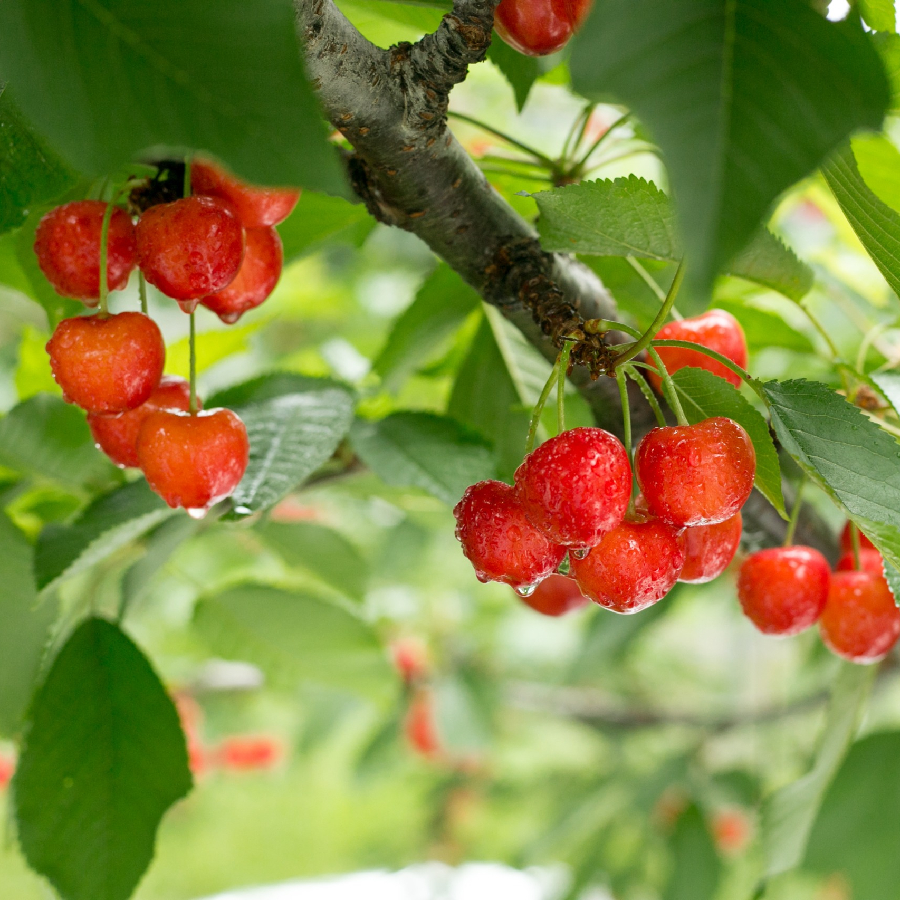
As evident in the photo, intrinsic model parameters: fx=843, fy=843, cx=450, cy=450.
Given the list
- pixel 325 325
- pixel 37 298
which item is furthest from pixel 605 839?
pixel 37 298

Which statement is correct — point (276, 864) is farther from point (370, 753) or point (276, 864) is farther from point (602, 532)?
point (602, 532)

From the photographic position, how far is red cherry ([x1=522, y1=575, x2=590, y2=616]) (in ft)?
2.33

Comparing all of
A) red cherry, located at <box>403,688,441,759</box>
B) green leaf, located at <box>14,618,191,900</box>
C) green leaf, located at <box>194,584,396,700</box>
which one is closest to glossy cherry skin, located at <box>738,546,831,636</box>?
green leaf, located at <box>14,618,191,900</box>

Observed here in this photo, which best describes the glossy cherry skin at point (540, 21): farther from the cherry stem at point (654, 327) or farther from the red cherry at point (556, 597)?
the red cherry at point (556, 597)

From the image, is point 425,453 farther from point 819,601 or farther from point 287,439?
point 819,601

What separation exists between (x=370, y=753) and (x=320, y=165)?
194cm

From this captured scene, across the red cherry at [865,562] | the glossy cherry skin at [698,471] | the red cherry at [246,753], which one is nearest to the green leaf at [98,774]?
the glossy cherry skin at [698,471]

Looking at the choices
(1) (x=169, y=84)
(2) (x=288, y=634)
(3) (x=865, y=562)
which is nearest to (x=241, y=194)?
(1) (x=169, y=84)

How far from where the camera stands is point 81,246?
474 mm

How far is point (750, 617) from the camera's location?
1.83 feet

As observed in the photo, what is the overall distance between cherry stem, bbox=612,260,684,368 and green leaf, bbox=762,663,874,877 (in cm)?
56

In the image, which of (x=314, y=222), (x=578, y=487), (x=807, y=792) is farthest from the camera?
(x=807, y=792)

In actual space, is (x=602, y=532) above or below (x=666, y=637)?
above

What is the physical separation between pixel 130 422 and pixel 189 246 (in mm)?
142
